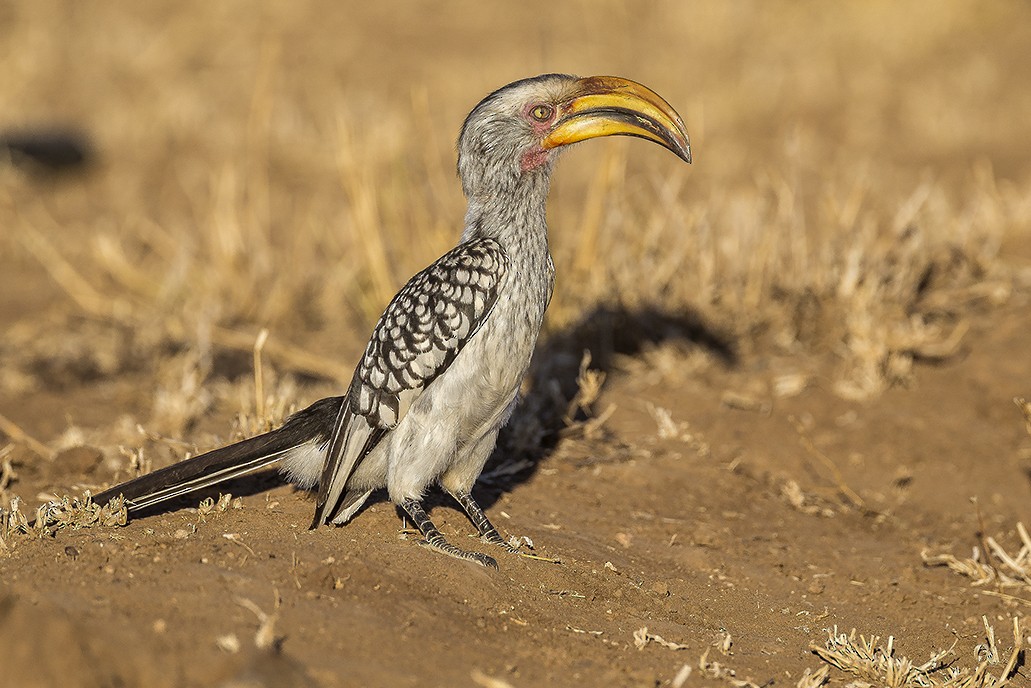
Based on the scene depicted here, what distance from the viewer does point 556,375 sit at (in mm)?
5777

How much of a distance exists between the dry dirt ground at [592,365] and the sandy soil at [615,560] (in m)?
0.02

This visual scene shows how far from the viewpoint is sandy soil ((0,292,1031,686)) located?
3.05 m

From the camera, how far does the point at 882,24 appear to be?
482 inches

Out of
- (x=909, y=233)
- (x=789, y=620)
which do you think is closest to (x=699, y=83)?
(x=909, y=233)

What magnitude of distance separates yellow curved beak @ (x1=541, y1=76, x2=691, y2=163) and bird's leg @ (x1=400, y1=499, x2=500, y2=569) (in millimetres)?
1318

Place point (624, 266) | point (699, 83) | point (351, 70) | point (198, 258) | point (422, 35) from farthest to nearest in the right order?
point (422, 35)
point (351, 70)
point (699, 83)
point (198, 258)
point (624, 266)

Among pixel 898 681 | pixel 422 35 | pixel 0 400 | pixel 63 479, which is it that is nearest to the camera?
pixel 898 681

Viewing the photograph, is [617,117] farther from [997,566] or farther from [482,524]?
[997,566]

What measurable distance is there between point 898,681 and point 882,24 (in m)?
10.3

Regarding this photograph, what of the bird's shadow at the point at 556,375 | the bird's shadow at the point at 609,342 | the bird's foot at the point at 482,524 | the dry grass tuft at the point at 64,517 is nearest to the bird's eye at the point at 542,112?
the bird's foot at the point at 482,524

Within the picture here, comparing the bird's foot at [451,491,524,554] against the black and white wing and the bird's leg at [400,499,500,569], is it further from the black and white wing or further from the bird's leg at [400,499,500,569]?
the black and white wing

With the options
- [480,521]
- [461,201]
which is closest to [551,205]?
[461,201]

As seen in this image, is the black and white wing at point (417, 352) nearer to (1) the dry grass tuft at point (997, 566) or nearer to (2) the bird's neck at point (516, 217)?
(2) the bird's neck at point (516, 217)

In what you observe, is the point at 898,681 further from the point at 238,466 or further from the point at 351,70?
the point at 351,70
